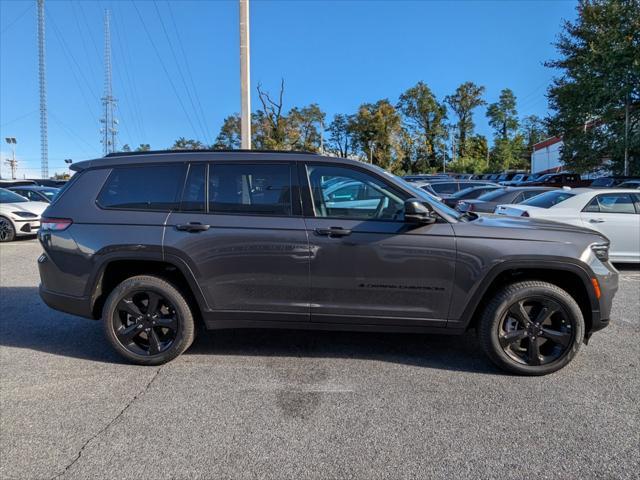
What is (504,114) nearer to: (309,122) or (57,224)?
(309,122)

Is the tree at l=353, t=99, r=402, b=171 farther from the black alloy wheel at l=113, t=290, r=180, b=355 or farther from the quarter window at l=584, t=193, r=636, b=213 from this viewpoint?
the black alloy wheel at l=113, t=290, r=180, b=355

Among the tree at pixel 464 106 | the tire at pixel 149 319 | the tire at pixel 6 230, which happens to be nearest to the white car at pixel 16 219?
the tire at pixel 6 230

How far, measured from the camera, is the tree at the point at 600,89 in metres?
22.8

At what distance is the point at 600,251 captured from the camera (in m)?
3.82

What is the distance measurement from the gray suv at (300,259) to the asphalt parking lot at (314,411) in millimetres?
374

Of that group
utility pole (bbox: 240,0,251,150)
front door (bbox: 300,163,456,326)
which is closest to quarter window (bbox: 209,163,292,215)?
front door (bbox: 300,163,456,326)

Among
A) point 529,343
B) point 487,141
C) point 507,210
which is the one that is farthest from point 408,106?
point 529,343

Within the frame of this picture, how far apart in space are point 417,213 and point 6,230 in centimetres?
1237

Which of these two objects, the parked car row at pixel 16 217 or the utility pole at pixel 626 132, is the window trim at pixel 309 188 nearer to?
the parked car row at pixel 16 217

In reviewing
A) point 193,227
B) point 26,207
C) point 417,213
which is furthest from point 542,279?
point 26,207

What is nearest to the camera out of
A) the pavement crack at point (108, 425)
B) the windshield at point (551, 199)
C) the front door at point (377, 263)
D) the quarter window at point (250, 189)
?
the pavement crack at point (108, 425)

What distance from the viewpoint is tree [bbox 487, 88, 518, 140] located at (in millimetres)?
82562

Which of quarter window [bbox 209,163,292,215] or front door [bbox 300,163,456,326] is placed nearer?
front door [bbox 300,163,456,326]

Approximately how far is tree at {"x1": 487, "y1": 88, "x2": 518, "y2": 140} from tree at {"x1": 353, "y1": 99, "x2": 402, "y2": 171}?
31932 millimetres
